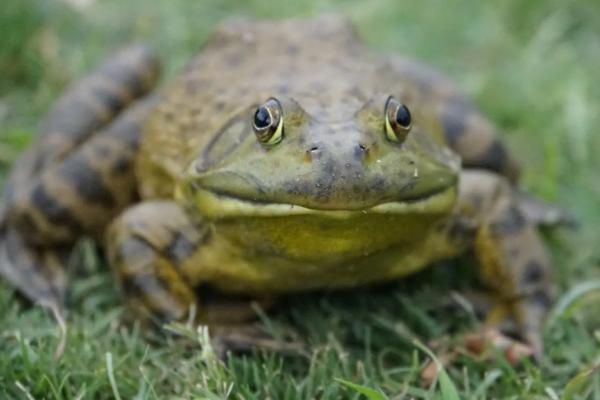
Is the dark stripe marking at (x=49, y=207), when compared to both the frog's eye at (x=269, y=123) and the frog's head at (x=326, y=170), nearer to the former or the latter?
the frog's head at (x=326, y=170)

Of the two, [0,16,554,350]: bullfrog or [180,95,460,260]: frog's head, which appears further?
[0,16,554,350]: bullfrog

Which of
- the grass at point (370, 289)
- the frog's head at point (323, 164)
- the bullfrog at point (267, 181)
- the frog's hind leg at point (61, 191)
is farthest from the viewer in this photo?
the frog's hind leg at point (61, 191)

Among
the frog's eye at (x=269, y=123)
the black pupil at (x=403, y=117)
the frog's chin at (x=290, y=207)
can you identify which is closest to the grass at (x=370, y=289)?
the frog's chin at (x=290, y=207)

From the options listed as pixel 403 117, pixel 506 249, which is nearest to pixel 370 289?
pixel 506 249

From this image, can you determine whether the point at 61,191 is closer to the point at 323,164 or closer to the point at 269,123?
the point at 269,123

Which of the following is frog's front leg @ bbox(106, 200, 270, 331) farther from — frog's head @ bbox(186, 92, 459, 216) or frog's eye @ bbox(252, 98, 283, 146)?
frog's eye @ bbox(252, 98, 283, 146)

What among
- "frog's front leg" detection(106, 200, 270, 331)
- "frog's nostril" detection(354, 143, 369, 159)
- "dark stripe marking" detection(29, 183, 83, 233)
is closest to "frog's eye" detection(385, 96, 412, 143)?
"frog's nostril" detection(354, 143, 369, 159)

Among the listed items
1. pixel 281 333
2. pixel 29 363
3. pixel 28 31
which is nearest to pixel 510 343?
pixel 281 333
